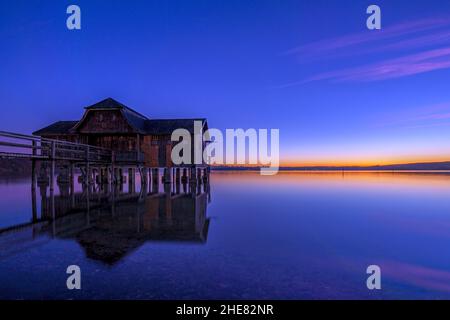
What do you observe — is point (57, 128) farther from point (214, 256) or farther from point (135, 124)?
point (214, 256)

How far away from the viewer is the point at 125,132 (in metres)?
26.7

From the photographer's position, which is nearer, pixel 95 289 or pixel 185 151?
pixel 95 289

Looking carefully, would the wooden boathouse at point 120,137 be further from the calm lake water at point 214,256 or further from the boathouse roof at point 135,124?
the calm lake water at point 214,256

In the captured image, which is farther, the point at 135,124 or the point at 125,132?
the point at 135,124

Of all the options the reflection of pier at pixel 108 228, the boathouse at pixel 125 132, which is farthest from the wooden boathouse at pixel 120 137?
the reflection of pier at pixel 108 228

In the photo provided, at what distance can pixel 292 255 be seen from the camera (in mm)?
7934

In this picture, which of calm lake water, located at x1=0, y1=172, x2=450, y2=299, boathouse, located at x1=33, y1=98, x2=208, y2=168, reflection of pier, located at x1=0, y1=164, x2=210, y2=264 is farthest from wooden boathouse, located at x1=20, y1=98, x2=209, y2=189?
calm lake water, located at x1=0, y1=172, x2=450, y2=299

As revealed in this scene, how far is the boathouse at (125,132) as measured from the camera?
87.8ft

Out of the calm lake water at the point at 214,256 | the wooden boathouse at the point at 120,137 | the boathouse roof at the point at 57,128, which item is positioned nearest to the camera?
the calm lake water at the point at 214,256

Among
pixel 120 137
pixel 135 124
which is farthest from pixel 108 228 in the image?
pixel 120 137

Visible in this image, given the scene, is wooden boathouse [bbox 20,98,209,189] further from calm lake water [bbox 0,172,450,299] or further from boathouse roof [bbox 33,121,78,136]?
calm lake water [bbox 0,172,450,299]
